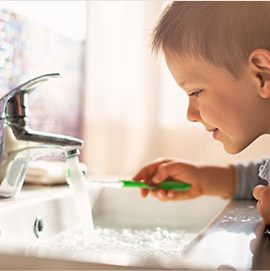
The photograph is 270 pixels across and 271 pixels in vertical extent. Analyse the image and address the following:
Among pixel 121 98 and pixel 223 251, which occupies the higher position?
pixel 121 98

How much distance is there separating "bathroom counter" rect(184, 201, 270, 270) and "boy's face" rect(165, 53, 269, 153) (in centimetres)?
9

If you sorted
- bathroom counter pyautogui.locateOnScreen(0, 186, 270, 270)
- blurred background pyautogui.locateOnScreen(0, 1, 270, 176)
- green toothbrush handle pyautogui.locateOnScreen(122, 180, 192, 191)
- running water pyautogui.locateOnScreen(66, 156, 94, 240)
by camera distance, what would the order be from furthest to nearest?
blurred background pyautogui.locateOnScreen(0, 1, 270, 176) → green toothbrush handle pyautogui.locateOnScreen(122, 180, 192, 191) → running water pyautogui.locateOnScreen(66, 156, 94, 240) → bathroom counter pyautogui.locateOnScreen(0, 186, 270, 270)

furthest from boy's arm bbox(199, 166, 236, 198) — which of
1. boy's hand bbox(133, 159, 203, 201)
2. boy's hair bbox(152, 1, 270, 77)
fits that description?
boy's hair bbox(152, 1, 270, 77)

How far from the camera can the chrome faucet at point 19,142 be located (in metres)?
0.58

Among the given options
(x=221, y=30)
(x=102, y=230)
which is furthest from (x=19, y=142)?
(x=221, y=30)

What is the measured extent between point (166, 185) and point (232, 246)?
0.36m

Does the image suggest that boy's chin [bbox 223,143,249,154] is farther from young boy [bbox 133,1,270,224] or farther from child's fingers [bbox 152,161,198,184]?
child's fingers [bbox 152,161,198,184]

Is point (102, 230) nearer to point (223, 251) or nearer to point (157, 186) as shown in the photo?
point (157, 186)

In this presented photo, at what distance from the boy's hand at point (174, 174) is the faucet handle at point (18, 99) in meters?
0.25

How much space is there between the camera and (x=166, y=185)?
2.49ft

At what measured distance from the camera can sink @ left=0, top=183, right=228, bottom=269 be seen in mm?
343

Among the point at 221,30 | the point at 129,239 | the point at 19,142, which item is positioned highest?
the point at 221,30

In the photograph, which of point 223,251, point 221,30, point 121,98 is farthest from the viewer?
point 121,98

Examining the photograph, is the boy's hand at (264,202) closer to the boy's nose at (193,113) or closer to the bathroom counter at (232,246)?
the bathroom counter at (232,246)
